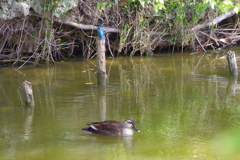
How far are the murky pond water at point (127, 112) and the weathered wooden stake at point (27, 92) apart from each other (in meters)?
0.14

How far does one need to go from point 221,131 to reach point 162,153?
1297mm

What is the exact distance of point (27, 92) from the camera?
282 inches

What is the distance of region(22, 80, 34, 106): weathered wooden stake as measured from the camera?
7102 millimetres

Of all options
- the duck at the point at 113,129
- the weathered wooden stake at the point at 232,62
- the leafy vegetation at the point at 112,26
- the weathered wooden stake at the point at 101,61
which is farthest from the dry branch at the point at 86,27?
the duck at the point at 113,129

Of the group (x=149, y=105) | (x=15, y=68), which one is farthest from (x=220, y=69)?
(x=15, y=68)

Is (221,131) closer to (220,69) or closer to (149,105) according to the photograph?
(149,105)

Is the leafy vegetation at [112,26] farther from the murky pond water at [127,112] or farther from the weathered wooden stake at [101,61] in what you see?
the weathered wooden stake at [101,61]

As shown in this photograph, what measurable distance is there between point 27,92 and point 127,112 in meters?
1.93

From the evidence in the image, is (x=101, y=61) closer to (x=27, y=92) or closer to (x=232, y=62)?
(x=27, y=92)

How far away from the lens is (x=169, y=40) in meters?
14.4

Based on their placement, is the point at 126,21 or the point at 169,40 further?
the point at 169,40

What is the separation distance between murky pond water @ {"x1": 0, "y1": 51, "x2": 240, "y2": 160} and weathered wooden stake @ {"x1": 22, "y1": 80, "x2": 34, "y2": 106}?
0.14 metres

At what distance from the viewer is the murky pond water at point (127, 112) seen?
5.15 metres

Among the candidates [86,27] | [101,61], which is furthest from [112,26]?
[101,61]
